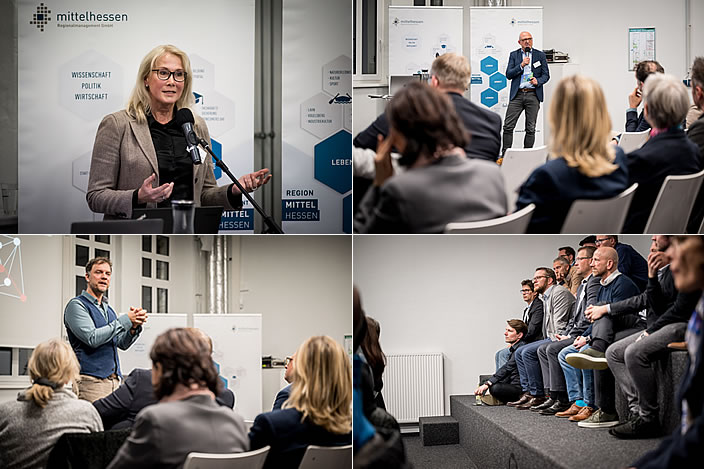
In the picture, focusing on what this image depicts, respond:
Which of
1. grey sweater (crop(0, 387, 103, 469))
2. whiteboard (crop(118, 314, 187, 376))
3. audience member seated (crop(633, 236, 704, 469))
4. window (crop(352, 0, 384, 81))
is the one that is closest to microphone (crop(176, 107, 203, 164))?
window (crop(352, 0, 384, 81))

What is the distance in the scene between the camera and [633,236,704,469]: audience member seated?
8.11 feet

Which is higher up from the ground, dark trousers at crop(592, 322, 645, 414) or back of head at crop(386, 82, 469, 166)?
back of head at crop(386, 82, 469, 166)

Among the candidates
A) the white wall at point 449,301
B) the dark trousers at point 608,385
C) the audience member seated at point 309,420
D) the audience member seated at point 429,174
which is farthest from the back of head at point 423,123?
the dark trousers at point 608,385

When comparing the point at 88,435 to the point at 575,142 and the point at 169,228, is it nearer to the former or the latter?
the point at 169,228

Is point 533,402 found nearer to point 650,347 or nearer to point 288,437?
point 650,347

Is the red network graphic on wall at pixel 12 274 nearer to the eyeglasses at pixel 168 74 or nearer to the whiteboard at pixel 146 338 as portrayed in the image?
the whiteboard at pixel 146 338

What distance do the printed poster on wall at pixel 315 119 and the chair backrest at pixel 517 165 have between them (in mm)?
2456

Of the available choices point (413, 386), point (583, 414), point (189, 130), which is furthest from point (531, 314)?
point (189, 130)

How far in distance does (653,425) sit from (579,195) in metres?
0.90

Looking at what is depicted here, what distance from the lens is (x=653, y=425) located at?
9.80ft

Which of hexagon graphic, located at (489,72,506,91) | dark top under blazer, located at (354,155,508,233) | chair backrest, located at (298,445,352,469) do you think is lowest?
chair backrest, located at (298,445,352,469)

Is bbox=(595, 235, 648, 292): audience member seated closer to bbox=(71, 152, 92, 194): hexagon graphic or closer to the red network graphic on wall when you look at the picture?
the red network graphic on wall

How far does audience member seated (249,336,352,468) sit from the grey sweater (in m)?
0.68

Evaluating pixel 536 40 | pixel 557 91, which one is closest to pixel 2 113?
pixel 536 40
